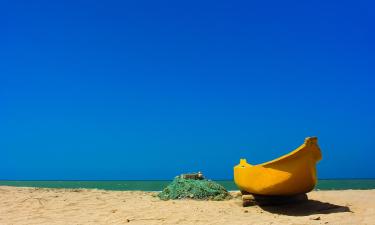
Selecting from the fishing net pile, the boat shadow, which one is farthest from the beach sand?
the fishing net pile

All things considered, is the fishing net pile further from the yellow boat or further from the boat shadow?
the yellow boat

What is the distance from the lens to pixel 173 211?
981cm

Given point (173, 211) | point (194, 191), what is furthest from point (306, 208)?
point (194, 191)

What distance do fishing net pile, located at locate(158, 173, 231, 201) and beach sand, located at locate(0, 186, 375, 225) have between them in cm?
48

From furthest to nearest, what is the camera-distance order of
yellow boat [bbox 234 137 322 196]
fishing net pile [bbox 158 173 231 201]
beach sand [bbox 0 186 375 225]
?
fishing net pile [bbox 158 173 231 201], yellow boat [bbox 234 137 322 196], beach sand [bbox 0 186 375 225]

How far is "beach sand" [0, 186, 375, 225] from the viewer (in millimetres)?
8664

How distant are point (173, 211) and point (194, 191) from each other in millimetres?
2671

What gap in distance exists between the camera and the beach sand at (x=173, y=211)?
8.66 meters

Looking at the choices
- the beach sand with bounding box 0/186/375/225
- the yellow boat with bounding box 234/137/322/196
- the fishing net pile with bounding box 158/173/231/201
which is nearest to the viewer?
the beach sand with bounding box 0/186/375/225

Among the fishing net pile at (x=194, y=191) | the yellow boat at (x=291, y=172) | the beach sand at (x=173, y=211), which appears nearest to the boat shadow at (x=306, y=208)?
the beach sand at (x=173, y=211)

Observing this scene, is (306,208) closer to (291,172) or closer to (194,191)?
(291,172)

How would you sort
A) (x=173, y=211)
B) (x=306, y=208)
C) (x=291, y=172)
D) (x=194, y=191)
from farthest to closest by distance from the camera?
(x=194, y=191), (x=306, y=208), (x=173, y=211), (x=291, y=172)

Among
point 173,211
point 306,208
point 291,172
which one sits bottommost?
point 306,208

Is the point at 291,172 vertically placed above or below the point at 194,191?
above
